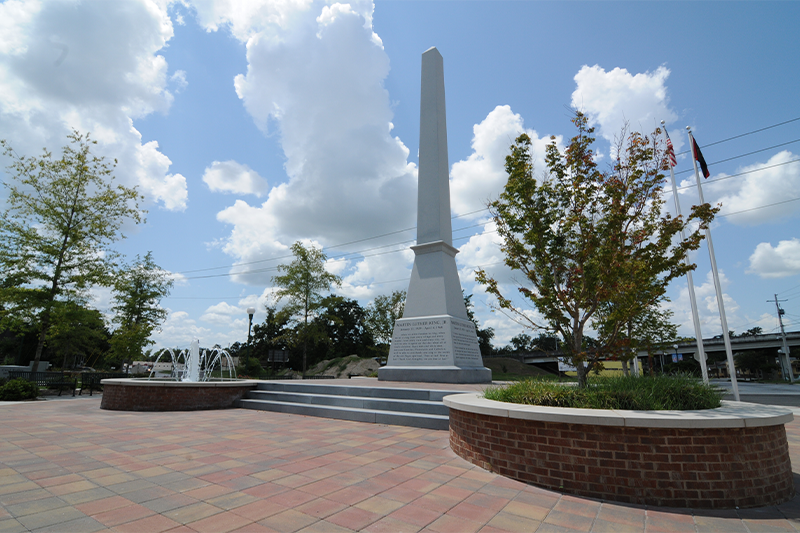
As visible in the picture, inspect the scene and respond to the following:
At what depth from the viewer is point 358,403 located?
9.16 m

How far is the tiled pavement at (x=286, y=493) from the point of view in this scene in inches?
130

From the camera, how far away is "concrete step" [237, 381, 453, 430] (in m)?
8.06

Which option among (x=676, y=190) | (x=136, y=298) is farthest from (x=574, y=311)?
(x=136, y=298)

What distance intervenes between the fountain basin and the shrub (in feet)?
19.9

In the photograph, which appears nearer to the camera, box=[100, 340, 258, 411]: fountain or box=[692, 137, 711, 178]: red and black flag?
box=[100, 340, 258, 411]: fountain

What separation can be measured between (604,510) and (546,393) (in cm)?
174

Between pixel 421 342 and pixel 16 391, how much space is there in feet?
48.0

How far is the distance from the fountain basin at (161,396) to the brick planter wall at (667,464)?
9484 millimetres

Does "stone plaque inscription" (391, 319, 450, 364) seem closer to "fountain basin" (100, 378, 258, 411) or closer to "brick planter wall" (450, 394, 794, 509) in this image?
"fountain basin" (100, 378, 258, 411)

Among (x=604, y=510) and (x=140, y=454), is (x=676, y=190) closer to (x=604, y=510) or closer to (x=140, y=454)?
(x=604, y=510)

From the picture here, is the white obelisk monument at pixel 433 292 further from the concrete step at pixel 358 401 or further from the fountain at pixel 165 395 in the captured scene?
the fountain at pixel 165 395

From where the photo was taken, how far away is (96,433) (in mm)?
7156

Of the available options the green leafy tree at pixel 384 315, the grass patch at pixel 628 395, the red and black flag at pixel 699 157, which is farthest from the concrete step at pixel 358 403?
the green leafy tree at pixel 384 315

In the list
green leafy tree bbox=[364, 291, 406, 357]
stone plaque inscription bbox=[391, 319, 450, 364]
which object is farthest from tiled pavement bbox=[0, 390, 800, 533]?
green leafy tree bbox=[364, 291, 406, 357]
